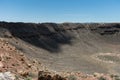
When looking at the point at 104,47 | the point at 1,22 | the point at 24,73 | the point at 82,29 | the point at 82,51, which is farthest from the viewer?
the point at 82,29

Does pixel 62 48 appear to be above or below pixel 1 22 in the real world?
below

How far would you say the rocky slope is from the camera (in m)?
85.9

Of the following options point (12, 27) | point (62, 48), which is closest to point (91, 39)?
point (62, 48)

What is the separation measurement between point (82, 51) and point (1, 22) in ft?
75.3

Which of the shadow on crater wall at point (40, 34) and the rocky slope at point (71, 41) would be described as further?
the shadow on crater wall at point (40, 34)

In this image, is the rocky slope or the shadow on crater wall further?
the shadow on crater wall

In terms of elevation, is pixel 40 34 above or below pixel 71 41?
above

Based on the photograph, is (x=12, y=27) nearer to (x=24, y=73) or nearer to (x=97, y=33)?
(x=97, y=33)

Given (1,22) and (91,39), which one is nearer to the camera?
(1,22)

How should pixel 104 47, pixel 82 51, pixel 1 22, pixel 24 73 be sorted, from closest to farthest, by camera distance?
1. pixel 24 73
2. pixel 1 22
3. pixel 82 51
4. pixel 104 47

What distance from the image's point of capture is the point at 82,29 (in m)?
126

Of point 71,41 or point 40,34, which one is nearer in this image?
point 40,34

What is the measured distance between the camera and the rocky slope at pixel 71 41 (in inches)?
3383

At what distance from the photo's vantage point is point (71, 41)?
4486 inches
